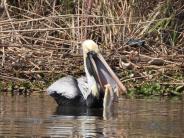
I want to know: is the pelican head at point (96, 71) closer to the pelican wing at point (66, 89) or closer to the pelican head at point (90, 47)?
the pelican head at point (90, 47)

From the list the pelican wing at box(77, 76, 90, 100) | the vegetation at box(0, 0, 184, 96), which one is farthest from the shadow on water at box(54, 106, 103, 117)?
the vegetation at box(0, 0, 184, 96)

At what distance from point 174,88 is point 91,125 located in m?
4.02

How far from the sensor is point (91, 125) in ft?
28.5

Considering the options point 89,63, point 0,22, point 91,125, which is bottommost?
point 91,125

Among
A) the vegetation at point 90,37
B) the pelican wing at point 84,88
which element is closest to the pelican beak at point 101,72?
the pelican wing at point 84,88

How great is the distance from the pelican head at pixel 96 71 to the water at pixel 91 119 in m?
0.37

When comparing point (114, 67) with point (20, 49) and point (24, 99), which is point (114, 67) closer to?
point (20, 49)

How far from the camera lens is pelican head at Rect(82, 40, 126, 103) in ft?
34.3

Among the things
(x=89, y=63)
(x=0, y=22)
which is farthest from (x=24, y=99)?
(x=0, y=22)

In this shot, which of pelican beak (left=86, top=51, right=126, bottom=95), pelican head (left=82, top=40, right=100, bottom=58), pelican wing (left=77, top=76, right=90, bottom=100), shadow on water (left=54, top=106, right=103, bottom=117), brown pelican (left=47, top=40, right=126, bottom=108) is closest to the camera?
shadow on water (left=54, top=106, right=103, bottom=117)

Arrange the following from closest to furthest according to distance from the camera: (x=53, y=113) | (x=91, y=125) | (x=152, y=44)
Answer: (x=91, y=125) < (x=53, y=113) < (x=152, y=44)

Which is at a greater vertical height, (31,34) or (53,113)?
(31,34)

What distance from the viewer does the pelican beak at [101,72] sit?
33.4 ft

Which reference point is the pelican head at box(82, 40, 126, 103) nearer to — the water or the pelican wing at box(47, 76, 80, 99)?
the pelican wing at box(47, 76, 80, 99)
